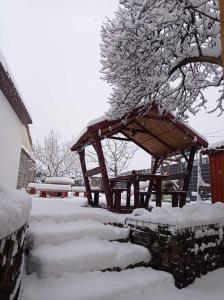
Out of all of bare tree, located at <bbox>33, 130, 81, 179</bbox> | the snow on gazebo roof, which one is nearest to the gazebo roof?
the snow on gazebo roof

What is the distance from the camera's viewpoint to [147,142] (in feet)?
26.9

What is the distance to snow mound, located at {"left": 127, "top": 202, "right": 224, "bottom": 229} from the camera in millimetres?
3475

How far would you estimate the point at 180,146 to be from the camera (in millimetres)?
7348

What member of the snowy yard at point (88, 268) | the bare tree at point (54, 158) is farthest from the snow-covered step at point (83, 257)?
the bare tree at point (54, 158)

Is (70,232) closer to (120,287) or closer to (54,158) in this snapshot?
(120,287)

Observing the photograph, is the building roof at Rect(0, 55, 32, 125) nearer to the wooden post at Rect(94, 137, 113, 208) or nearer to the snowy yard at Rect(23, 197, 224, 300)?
the wooden post at Rect(94, 137, 113, 208)

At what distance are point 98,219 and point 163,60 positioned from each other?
128 inches

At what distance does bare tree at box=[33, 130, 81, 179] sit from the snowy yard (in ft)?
85.9

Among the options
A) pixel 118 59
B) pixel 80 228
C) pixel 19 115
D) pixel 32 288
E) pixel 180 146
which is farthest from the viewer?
pixel 180 146

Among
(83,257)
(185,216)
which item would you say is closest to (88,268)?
(83,257)

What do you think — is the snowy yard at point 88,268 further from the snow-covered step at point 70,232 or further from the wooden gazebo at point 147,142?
the wooden gazebo at point 147,142

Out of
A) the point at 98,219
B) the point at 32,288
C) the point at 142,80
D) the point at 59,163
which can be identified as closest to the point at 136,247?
the point at 98,219

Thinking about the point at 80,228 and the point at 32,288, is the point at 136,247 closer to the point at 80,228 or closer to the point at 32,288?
the point at 80,228

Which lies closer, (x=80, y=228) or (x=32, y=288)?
(x=32, y=288)
